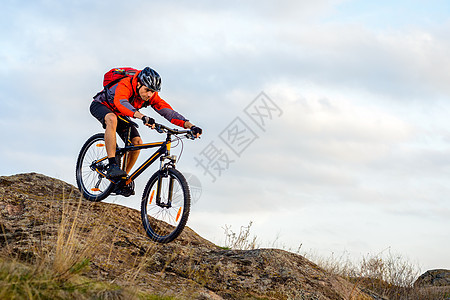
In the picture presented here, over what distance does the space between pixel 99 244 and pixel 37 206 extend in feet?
6.13

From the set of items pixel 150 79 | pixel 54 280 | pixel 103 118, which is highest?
pixel 150 79

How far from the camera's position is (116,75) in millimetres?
7863

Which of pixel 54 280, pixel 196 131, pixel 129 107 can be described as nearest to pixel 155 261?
pixel 54 280

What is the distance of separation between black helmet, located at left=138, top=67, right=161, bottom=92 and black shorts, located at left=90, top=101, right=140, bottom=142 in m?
0.91

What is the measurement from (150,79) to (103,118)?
1172 mm

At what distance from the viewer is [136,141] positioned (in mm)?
7988

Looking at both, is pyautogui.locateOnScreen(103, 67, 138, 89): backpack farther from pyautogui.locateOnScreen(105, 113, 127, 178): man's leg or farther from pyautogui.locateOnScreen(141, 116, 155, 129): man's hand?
pyautogui.locateOnScreen(141, 116, 155, 129): man's hand

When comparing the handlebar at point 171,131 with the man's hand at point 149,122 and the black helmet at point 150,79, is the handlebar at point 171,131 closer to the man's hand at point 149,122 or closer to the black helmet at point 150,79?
the man's hand at point 149,122

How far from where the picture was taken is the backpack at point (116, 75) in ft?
25.7

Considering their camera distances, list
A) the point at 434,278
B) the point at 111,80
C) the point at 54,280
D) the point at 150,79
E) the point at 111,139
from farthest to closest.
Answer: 1. the point at 434,278
2. the point at 111,80
3. the point at 111,139
4. the point at 150,79
5. the point at 54,280

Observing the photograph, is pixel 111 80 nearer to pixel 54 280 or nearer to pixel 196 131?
pixel 196 131

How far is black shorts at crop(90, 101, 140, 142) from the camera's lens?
7794 mm

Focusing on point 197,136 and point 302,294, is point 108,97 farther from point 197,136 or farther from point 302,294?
point 302,294

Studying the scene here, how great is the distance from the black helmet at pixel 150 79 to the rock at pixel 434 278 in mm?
8390
